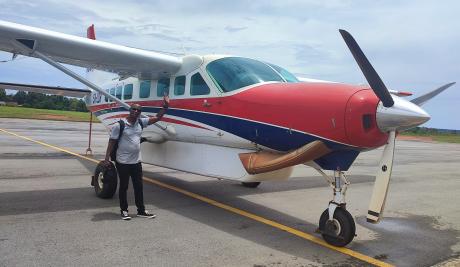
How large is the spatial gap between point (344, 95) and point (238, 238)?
238 cm

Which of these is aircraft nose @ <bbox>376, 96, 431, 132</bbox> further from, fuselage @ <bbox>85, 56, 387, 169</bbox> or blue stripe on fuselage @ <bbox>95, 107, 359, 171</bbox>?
blue stripe on fuselage @ <bbox>95, 107, 359, 171</bbox>

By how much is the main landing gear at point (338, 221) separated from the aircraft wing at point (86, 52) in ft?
13.5

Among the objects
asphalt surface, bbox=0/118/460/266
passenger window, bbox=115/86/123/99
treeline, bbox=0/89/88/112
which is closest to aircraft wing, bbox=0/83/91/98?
passenger window, bbox=115/86/123/99

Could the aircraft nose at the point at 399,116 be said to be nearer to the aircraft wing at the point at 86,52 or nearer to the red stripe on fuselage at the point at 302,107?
the red stripe on fuselage at the point at 302,107

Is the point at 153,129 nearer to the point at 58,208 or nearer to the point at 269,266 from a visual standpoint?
the point at 58,208

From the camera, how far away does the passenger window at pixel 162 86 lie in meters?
8.95

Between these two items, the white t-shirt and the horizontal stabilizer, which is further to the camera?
the white t-shirt

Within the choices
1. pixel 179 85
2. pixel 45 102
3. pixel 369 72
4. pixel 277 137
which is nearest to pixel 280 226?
pixel 277 137

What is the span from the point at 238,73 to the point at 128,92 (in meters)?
4.11

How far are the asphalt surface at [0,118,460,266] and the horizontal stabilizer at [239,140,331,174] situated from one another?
36.6 inches

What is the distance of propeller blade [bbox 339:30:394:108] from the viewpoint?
5133 millimetres

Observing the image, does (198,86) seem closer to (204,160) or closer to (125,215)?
(204,160)

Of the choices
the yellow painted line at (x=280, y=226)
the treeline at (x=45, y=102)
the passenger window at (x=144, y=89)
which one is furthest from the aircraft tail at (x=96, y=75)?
the treeline at (x=45, y=102)

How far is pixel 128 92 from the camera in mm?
10484
